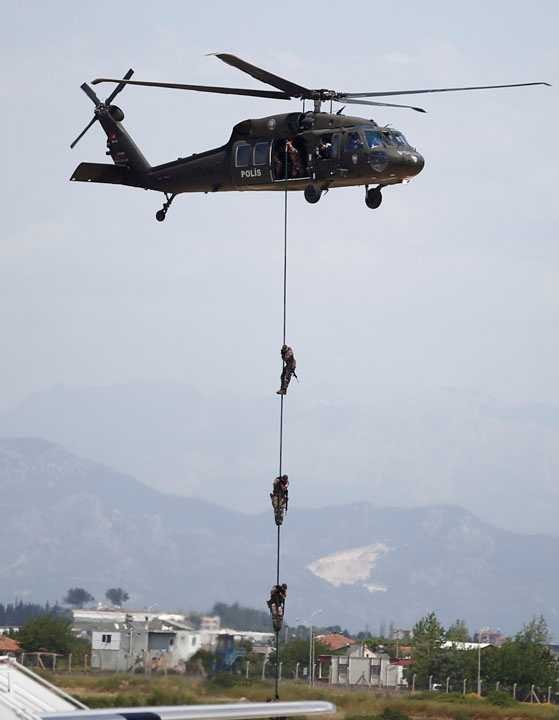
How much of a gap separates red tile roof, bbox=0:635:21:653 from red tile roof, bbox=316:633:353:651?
17010 mm

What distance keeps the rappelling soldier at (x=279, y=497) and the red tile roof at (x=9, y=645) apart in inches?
1512

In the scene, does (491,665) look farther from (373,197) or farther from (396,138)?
(396,138)

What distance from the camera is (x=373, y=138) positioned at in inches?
1698

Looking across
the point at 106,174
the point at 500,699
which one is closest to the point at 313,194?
the point at 106,174

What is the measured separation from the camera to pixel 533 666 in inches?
3617

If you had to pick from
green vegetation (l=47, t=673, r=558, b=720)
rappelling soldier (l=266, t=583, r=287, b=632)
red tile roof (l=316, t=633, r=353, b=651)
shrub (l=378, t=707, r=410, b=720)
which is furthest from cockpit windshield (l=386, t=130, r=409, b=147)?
red tile roof (l=316, t=633, r=353, b=651)

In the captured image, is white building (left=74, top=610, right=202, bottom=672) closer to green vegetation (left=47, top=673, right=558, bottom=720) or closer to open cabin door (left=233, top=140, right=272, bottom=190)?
green vegetation (left=47, top=673, right=558, bottom=720)

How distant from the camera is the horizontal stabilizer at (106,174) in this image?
47.9 metres

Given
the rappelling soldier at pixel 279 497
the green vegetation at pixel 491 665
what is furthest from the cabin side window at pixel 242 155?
the green vegetation at pixel 491 665

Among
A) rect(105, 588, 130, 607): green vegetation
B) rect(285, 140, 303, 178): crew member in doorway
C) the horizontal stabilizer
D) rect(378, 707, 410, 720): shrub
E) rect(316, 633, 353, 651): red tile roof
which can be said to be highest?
the horizontal stabilizer

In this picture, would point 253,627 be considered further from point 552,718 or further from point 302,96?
point 302,96

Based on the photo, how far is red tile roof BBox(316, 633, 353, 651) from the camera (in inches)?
3418

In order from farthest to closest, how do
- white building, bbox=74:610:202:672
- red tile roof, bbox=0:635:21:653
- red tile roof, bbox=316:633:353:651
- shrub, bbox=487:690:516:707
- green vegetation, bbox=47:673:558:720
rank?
red tile roof, bbox=316:633:353:651, red tile roof, bbox=0:635:21:653, shrub, bbox=487:690:516:707, white building, bbox=74:610:202:672, green vegetation, bbox=47:673:558:720

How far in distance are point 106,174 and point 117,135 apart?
255 cm
